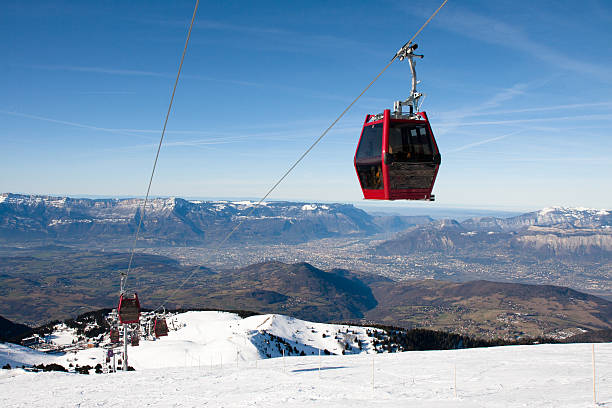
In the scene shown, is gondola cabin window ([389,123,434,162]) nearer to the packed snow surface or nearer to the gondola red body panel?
the gondola red body panel

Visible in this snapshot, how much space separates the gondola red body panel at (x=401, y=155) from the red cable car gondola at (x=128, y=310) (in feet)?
129

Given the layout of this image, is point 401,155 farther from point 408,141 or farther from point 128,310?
point 128,310

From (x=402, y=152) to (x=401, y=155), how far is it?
0.16 metres

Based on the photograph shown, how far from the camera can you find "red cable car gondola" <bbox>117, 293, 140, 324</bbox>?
45.1m

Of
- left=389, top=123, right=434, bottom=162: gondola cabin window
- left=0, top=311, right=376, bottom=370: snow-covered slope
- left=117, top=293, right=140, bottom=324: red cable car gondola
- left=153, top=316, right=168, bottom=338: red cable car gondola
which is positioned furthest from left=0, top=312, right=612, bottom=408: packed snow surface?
left=0, top=311, right=376, bottom=370: snow-covered slope

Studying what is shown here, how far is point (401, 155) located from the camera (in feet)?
53.9

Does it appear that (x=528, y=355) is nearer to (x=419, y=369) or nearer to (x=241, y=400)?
(x=419, y=369)

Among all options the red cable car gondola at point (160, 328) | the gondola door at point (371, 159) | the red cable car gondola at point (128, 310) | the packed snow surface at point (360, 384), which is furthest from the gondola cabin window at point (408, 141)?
the red cable car gondola at point (160, 328)

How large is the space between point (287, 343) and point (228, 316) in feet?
241

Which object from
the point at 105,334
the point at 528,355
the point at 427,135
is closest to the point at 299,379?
the point at 427,135

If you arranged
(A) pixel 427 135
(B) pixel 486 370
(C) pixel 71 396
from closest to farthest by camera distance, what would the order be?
Result: (A) pixel 427 135 < (C) pixel 71 396 < (B) pixel 486 370

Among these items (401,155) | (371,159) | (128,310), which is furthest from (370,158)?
(128,310)

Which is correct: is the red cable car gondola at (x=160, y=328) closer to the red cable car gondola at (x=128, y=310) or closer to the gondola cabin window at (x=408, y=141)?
the red cable car gondola at (x=128, y=310)

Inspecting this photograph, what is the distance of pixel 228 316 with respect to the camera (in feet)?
536
